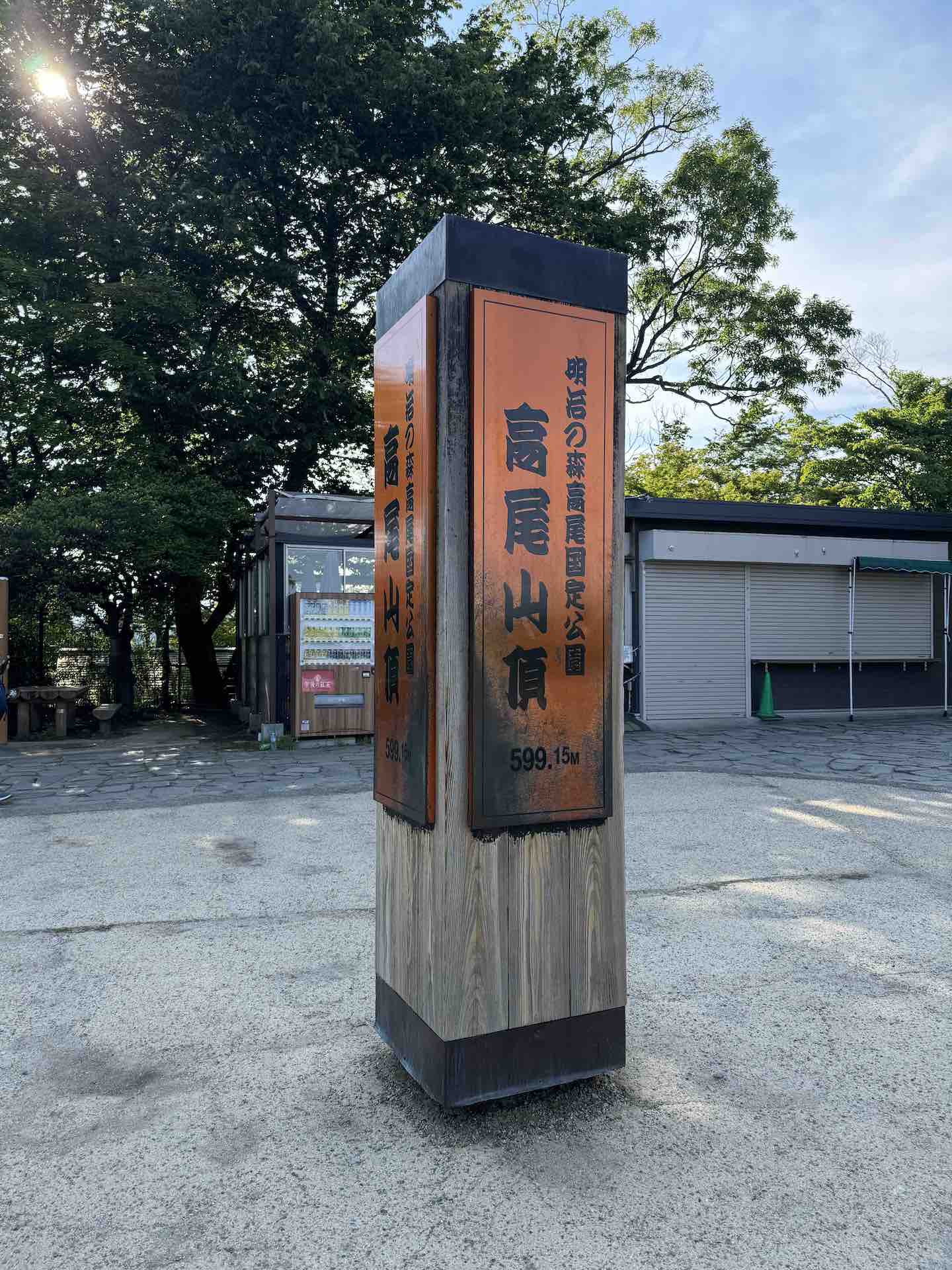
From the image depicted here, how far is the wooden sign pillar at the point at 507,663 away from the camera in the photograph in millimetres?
2615

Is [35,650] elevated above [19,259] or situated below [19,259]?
below

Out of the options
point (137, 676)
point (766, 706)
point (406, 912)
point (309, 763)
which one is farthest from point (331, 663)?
point (406, 912)

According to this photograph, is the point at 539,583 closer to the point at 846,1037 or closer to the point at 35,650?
Result: the point at 846,1037

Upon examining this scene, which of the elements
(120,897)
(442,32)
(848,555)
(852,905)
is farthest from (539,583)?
(442,32)

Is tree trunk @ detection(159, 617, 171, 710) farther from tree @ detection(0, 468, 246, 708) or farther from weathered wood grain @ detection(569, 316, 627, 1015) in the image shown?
weathered wood grain @ detection(569, 316, 627, 1015)

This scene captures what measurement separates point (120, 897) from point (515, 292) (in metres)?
4.08

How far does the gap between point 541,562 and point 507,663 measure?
331 millimetres

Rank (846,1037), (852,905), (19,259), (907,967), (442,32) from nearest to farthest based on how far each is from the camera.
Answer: (846,1037), (907,967), (852,905), (19,259), (442,32)

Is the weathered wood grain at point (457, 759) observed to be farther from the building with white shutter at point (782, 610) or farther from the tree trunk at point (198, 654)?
the tree trunk at point (198, 654)

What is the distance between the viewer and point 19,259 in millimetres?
13938

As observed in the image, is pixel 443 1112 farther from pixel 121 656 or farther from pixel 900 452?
pixel 900 452

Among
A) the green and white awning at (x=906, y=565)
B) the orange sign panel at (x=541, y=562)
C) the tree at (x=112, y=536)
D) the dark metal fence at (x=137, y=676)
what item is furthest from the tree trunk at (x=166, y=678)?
the orange sign panel at (x=541, y=562)

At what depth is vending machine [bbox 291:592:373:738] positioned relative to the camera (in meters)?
11.6

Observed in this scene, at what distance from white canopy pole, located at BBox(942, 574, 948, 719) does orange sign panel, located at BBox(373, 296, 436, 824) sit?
14.6 meters
